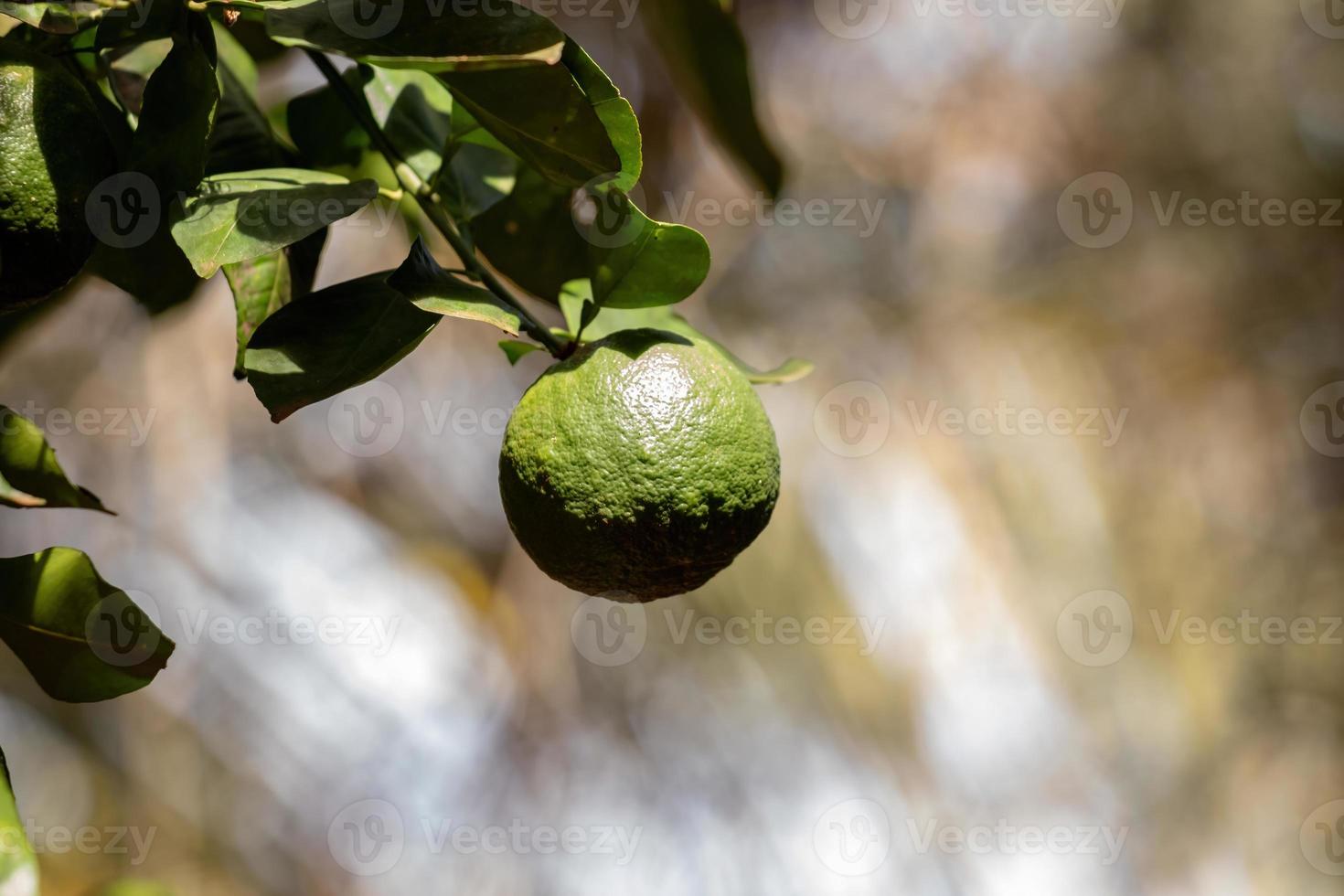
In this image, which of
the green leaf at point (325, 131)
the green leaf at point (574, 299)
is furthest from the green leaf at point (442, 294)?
the green leaf at point (325, 131)

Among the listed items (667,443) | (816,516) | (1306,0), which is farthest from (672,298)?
(1306,0)

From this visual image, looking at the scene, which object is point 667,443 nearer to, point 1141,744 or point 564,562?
point 564,562

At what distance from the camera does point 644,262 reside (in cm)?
55

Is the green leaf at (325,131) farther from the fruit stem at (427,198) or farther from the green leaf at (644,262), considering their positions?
the green leaf at (644,262)

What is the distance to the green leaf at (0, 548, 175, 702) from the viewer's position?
493 mm

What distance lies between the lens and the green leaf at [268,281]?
0.54m

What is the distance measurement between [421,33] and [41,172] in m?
0.18

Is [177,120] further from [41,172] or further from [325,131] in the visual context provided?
[325,131]

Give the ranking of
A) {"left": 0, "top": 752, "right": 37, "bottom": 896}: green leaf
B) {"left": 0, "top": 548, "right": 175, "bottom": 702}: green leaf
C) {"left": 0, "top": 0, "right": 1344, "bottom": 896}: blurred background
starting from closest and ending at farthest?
{"left": 0, "top": 752, "right": 37, "bottom": 896}: green leaf
{"left": 0, "top": 548, "right": 175, "bottom": 702}: green leaf
{"left": 0, "top": 0, "right": 1344, "bottom": 896}: blurred background

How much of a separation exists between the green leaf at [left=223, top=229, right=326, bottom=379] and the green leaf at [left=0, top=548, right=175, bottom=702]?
12 centimetres

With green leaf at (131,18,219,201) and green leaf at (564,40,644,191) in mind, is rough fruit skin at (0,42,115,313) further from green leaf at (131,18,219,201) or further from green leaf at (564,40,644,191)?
green leaf at (564,40,644,191)

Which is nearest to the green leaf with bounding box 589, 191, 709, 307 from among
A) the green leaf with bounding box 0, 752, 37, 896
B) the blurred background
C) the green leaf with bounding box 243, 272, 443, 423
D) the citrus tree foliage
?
the citrus tree foliage

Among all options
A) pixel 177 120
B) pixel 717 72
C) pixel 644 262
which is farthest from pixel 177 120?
pixel 717 72

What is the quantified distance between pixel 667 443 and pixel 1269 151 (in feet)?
9.67
